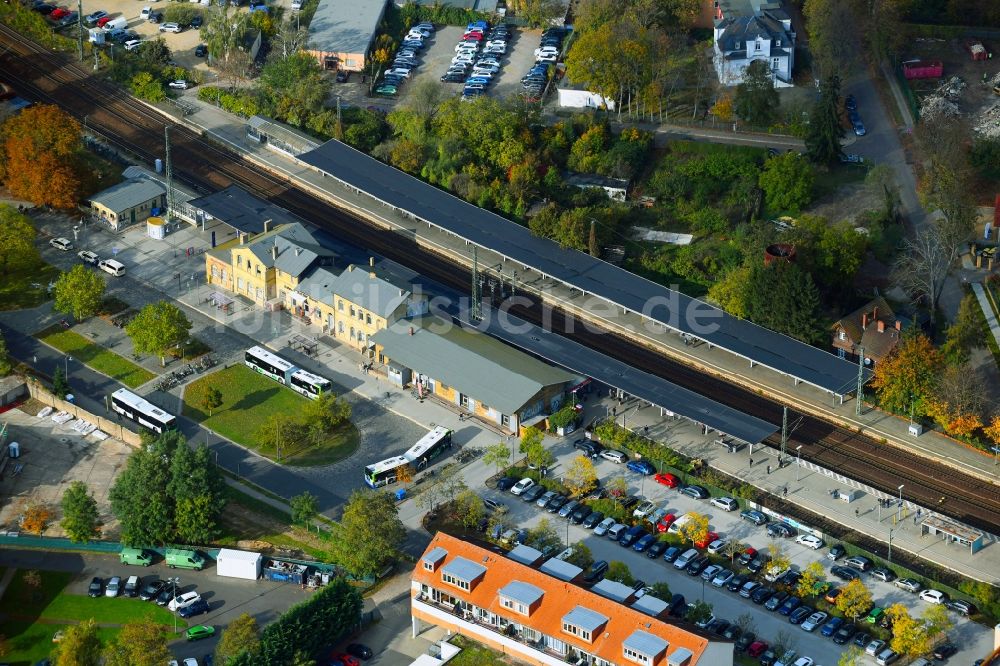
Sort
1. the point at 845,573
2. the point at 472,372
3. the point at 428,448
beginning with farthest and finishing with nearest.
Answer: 1. the point at 472,372
2. the point at 428,448
3. the point at 845,573

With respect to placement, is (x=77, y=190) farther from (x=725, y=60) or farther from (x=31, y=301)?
(x=725, y=60)

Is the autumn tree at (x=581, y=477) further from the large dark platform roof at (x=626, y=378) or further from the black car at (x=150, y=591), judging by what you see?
the black car at (x=150, y=591)

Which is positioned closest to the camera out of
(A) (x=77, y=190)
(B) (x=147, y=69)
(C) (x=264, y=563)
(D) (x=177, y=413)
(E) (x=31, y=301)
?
(C) (x=264, y=563)

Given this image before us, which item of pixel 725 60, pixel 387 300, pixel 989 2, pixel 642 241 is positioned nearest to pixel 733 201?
pixel 642 241

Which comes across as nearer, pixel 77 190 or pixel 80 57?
pixel 77 190

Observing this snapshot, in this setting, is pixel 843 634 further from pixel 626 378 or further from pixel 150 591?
pixel 150 591

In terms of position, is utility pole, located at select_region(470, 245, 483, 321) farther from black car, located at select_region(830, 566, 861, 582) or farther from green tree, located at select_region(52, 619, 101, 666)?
green tree, located at select_region(52, 619, 101, 666)

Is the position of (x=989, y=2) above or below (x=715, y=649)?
above

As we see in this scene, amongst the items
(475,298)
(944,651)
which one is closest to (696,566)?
(944,651)
